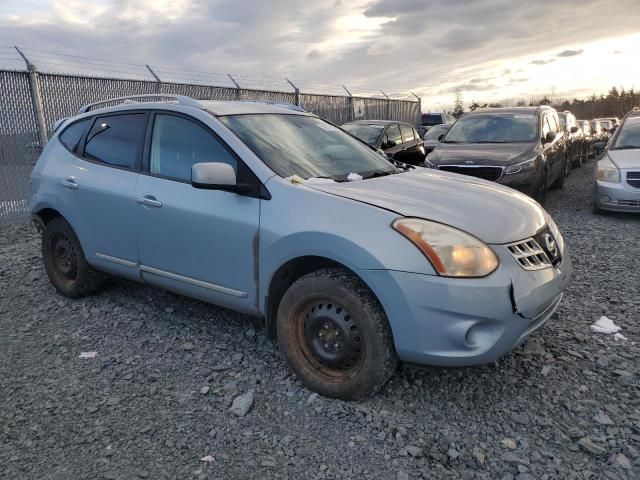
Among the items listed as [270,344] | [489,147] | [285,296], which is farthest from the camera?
[489,147]

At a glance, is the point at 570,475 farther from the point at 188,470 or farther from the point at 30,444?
the point at 30,444

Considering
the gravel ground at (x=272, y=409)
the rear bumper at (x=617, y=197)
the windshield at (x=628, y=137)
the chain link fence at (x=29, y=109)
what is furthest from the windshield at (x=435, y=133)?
the gravel ground at (x=272, y=409)

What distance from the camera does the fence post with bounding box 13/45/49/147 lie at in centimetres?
842

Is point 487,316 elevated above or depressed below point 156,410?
above

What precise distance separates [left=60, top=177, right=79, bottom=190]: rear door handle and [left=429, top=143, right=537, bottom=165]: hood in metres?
5.32

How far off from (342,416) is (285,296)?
751 mm

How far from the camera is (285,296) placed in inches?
120

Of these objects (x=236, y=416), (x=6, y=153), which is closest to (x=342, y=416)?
(x=236, y=416)

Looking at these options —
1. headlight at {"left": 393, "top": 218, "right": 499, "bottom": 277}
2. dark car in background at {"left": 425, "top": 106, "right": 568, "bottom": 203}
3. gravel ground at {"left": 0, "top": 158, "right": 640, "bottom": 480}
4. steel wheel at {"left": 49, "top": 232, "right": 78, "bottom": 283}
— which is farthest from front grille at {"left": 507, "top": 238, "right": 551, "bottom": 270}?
dark car in background at {"left": 425, "top": 106, "right": 568, "bottom": 203}

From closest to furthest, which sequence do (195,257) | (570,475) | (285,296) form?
(570,475), (285,296), (195,257)

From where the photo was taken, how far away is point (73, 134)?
458 centimetres

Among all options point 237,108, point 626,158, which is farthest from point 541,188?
point 237,108

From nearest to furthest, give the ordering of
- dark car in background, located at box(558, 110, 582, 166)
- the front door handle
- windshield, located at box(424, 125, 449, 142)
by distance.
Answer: the front door handle < dark car in background, located at box(558, 110, 582, 166) < windshield, located at box(424, 125, 449, 142)

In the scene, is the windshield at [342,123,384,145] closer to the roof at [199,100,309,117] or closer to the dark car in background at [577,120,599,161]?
the roof at [199,100,309,117]
